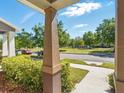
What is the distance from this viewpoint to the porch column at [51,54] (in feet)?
14.9

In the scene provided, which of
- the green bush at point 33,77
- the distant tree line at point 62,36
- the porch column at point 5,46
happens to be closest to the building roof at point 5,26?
the porch column at point 5,46

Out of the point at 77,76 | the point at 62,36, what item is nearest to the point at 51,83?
the point at 77,76

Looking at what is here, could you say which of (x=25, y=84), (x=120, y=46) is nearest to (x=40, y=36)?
(x=25, y=84)

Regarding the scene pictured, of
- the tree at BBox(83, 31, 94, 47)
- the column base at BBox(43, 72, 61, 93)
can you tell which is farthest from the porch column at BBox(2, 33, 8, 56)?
the tree at BBox(83, 31, 94, 47)

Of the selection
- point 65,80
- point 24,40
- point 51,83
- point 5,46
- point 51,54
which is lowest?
point 65,80

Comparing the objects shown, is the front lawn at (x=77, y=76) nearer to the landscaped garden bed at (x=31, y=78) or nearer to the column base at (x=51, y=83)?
the landscaped garden bed at (x=31, y=78)

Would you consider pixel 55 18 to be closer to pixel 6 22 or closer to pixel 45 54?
pixel 45 54

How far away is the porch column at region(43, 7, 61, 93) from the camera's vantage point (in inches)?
179

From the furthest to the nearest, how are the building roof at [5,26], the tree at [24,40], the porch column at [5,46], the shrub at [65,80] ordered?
the tree at [24,40] < the porch column at [5,46] < the building roof at [5,26] < the shrub at [65,80]

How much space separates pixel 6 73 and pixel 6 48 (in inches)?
307

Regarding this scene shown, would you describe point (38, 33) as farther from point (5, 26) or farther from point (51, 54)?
point (51, 54)

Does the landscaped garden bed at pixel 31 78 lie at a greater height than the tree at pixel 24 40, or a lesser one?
lesser

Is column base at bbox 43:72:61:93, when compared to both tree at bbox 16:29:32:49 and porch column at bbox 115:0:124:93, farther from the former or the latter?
tree at bbox 16:29:32:49

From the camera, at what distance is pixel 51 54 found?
456 cm
